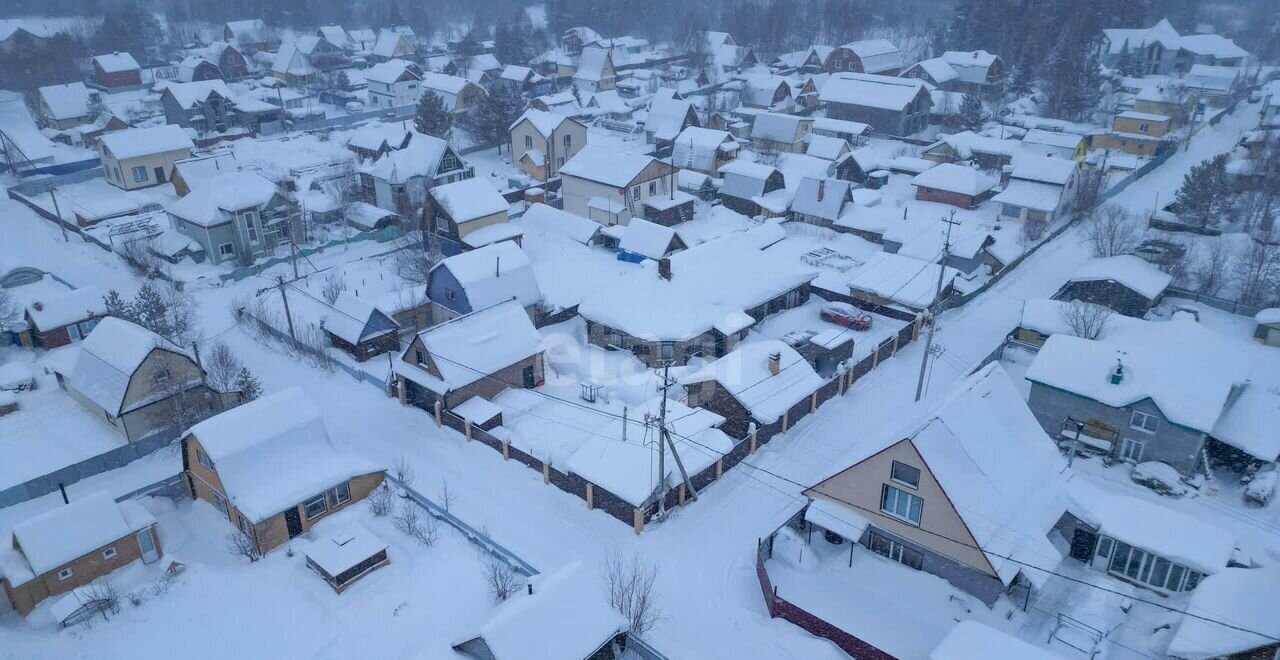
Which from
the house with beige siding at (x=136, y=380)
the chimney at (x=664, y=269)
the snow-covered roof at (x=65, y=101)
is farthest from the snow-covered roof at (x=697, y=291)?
the snow-covered roof at (x=65, y=101)

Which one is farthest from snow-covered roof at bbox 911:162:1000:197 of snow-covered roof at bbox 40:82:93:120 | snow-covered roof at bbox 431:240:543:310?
snow-covered roof at bbox 40:82:93:120

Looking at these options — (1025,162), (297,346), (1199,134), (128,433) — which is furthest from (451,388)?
(1199,134)

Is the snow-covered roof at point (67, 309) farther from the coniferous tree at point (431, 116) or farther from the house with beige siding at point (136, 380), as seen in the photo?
the coniferous tree at point (431, 116)

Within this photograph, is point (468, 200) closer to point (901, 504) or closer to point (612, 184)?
point (612, 184)

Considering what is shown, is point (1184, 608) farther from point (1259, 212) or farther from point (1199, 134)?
point (1199, 134)

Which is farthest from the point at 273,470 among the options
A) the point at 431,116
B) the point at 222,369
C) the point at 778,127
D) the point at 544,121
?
the point at 778,127

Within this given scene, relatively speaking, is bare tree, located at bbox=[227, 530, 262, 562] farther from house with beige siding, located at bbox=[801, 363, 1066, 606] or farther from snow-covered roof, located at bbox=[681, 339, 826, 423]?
house with beige siding, located at bbox=[801, 363, 1066, 606]
